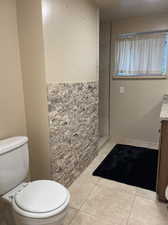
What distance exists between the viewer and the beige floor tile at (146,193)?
1913 millimetres

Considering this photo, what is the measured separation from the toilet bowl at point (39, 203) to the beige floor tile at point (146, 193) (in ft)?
3.52

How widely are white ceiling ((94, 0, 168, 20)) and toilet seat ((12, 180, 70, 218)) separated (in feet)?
7.61

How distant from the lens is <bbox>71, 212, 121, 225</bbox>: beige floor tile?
1.57 meters

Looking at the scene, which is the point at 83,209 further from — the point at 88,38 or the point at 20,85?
the point at 88,38

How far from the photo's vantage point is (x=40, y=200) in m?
1.24

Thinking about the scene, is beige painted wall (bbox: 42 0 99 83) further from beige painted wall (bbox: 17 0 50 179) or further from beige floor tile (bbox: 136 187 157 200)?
beige floor tile (bbox: 136 187 157 200)

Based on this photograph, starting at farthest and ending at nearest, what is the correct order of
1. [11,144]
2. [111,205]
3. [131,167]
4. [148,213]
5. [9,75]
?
[131,167]
[111,205]
[148,213]
[9,75]
[11,144]

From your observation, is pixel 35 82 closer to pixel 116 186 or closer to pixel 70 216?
pixel 70 216

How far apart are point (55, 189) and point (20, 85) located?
1034 millimetres

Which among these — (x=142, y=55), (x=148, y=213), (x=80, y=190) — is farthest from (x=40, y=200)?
(x=142, y=55)

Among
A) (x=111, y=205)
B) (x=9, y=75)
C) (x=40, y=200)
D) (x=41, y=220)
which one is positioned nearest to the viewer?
(x=41, y=220)

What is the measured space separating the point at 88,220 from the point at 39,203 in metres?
0.65


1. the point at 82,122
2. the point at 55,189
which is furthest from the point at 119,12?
the point at 55,189

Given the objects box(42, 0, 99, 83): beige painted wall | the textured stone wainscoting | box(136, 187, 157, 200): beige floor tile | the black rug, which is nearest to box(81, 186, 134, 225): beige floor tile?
box(136, 187, 157, 200): beige floor tile
